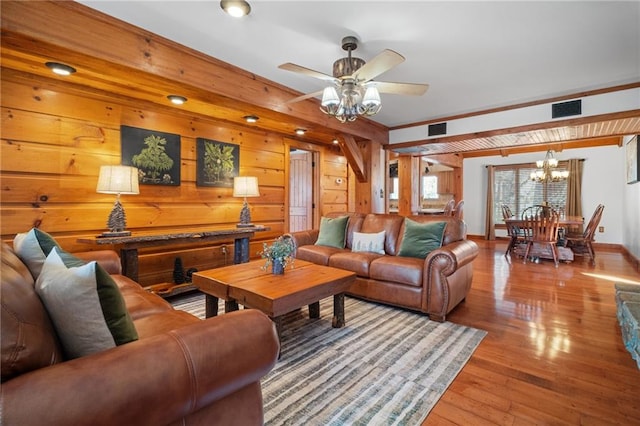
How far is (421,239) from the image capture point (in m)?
3.15

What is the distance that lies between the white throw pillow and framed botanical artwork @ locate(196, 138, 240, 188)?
2039mm

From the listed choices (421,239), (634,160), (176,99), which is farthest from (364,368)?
(634,160)

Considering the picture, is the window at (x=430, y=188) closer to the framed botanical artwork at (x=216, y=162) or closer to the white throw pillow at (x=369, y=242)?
the white throw pillow at (x=369, y=242)

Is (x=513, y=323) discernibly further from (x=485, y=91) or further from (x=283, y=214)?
(x=283, y=214)

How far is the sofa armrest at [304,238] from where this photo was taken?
151 inches

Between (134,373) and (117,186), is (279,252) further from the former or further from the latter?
(117,186)

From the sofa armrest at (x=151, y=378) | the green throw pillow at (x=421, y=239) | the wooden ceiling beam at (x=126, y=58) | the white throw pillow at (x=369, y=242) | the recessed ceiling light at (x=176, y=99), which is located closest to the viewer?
the sofa armrest at (x=151, y=378)

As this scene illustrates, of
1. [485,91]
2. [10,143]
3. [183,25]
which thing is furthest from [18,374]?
[485,91]

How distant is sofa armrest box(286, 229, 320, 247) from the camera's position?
3.83m

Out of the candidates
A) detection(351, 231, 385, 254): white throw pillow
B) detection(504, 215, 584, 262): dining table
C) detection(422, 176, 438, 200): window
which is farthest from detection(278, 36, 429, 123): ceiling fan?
detection(422, 176, 438, 200): window

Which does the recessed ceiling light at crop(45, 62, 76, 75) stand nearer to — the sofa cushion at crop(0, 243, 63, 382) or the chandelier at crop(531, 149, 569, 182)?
the sofa cushion at crop(0, 243, 63, 382)

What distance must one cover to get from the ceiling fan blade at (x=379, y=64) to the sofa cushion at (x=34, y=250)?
2037mm

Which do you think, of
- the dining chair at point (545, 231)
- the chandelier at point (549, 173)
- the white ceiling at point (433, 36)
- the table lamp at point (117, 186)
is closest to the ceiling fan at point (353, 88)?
the white ceiling at point (433, 36)

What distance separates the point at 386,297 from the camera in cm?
299
